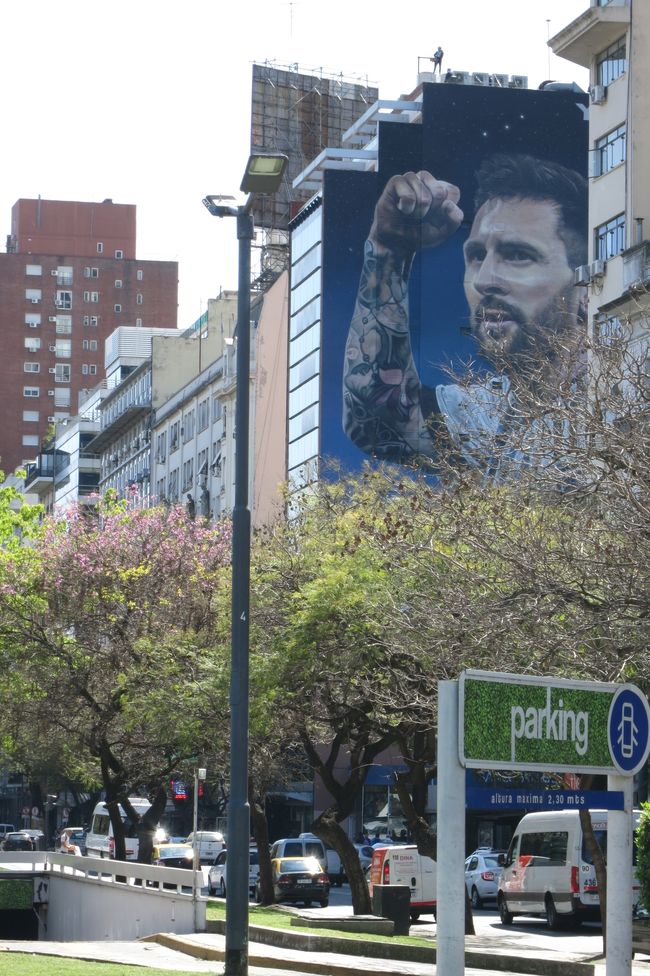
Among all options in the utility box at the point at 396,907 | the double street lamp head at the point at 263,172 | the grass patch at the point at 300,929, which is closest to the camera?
the double street lamp head at the point at 263,172

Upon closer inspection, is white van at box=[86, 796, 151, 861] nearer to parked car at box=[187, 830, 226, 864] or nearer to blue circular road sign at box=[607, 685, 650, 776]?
parked car at box=[187, 830, 226, 864]

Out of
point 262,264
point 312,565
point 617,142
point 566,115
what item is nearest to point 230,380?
point 262,264

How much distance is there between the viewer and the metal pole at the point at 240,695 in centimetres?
1664

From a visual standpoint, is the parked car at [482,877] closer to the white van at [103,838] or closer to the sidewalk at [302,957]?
the white van at [103,838]

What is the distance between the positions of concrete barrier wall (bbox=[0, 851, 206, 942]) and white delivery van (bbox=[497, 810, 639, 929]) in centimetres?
728

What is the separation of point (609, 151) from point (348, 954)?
2977 cm

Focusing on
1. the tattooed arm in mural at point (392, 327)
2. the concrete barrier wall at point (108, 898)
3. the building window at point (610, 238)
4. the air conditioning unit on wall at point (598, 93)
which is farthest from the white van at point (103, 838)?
the air conditioning unit on wall at point (598, 93)

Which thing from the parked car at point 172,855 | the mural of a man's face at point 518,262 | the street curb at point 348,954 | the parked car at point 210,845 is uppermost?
the mural of a man's face at point 518,262

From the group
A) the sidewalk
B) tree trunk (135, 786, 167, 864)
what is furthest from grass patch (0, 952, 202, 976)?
tree trunk (135, 786, 167, 864)

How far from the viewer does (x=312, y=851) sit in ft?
171

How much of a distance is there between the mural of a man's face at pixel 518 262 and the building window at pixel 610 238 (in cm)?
3171

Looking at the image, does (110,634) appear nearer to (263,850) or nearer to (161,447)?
(263,850)

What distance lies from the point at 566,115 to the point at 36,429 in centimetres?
9013

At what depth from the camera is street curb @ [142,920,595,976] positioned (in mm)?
19453
